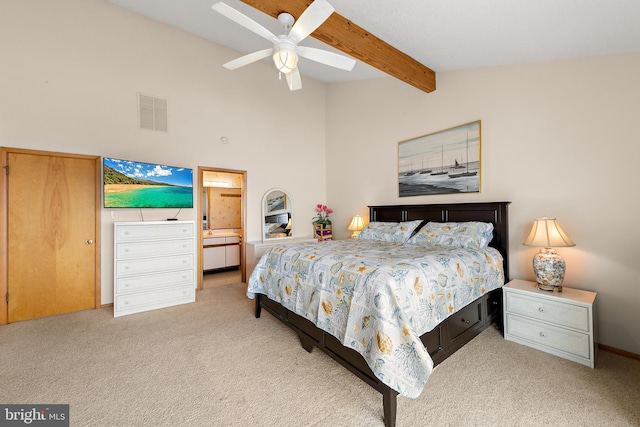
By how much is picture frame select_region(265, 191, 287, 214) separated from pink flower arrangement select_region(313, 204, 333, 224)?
0.73 metres

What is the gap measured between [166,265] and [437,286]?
326cm

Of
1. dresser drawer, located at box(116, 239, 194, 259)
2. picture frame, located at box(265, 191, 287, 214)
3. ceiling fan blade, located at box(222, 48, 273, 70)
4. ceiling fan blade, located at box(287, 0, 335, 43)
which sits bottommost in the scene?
dresser drawer, located at box(116, 239, 194, 259)

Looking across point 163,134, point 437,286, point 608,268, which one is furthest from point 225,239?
point 608,268

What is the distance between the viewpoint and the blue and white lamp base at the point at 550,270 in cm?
238

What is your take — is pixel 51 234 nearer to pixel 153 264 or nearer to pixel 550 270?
pixel 153 264

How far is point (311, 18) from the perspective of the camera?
6.22 feet

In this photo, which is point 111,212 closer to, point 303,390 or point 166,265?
point 166,265

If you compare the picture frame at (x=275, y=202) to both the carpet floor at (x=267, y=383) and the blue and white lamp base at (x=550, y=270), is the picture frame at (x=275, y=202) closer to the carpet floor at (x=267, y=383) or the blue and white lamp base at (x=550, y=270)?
the carpet floor at (x=267, y=383)

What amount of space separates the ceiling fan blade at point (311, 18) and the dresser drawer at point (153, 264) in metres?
2.98

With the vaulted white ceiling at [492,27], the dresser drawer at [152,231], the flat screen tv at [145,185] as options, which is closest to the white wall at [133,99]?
the flat screen tv at [145,185]

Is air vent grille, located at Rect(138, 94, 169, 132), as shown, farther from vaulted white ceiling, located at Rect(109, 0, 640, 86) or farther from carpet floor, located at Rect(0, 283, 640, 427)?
carpet floor, located at Rect(0, 283, 640, 427)

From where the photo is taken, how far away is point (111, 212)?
11.5 feet


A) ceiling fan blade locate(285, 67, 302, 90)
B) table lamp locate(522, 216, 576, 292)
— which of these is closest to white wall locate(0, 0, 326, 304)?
ceiling fan blade locate(285, 67, 302, 90)

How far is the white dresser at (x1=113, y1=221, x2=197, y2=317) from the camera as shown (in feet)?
10.3
